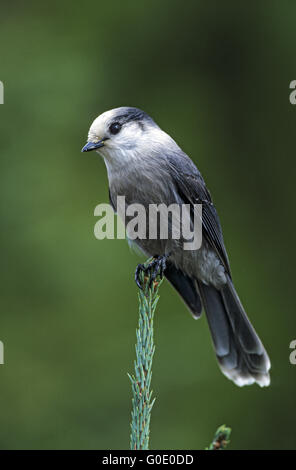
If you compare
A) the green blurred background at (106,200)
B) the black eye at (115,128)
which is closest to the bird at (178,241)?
the black eye at (115,128)

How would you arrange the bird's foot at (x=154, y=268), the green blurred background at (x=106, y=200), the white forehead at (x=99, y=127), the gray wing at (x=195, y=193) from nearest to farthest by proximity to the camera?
the bird's foot at (x=154, y=268) → the white forehead at (x=99, y=127) → the gray wing at (x=195, y=193) → the green blurred background at (x=106, y=200)

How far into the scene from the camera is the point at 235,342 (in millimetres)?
3104

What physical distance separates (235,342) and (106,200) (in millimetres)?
1434

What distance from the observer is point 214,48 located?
14.5ft

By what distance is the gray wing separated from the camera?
298 cm

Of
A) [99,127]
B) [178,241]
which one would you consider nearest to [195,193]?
[178,241]

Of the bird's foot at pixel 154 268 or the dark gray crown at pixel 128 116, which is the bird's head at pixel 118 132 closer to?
the dark gray crown at pixel 128 116

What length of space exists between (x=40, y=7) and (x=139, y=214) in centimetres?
218

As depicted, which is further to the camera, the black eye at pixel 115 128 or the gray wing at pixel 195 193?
the gray wing at pixel 195 193

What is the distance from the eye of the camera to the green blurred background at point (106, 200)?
3.87 meters

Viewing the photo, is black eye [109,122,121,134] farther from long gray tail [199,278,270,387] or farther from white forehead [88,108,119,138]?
long gray tail [199,278,270,387]

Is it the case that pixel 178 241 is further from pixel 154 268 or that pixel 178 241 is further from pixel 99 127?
pixel 99 127

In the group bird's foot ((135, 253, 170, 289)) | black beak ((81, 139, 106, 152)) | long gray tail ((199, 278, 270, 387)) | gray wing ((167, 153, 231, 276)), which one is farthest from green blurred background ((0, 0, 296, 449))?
black beak ((81, 139, 106, 152))

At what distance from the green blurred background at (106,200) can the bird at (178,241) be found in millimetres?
873
